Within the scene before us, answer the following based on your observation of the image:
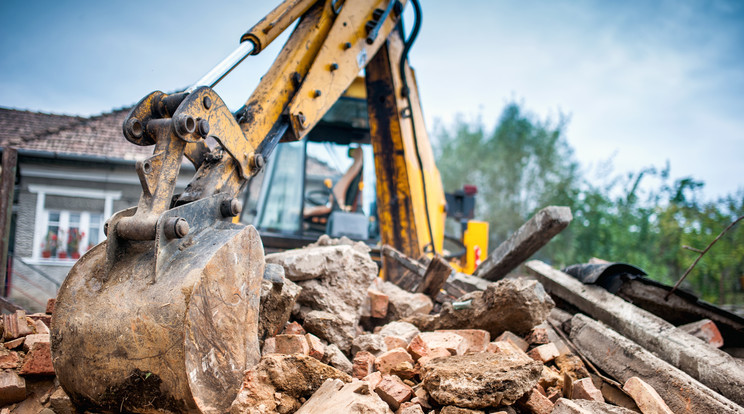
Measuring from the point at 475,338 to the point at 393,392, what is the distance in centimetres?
87

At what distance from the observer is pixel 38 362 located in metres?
2.12

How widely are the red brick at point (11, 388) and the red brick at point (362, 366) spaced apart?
4.71ft

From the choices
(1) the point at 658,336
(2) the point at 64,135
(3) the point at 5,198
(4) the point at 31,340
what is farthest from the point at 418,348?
(2) the point at 64,135

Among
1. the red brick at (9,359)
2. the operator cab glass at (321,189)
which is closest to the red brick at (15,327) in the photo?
the red brick at (9,359)

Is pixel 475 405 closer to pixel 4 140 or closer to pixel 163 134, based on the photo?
pixel 163 134

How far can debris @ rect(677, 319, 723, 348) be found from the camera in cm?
298

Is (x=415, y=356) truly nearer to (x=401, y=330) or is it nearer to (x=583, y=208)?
(x=401, y=330)

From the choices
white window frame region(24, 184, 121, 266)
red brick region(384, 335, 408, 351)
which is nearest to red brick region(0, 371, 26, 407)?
red brick region(384, 335, 408, 351)

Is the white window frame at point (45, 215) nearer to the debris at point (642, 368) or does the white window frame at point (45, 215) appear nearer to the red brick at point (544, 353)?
the red brick at point (544, 353)

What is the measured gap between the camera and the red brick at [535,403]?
196 cm

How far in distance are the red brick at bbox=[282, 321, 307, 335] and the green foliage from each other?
191cm

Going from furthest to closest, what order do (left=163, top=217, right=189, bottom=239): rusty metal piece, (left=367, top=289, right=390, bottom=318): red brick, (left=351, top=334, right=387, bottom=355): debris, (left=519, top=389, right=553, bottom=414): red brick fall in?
(left=367, top=289, right=390, bottom=318): red brick
(left=351, top=334, right=387, bottom=355): debris
(left=519, top=389, right=553, bottom=414): red brick
(left=163, top=217, right=189, bottom=239): rusty metal piece

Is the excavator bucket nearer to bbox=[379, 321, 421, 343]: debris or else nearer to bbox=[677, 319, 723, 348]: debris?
bbox=[379, 321, 421, 343]: debris

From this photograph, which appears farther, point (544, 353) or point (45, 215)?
point (45, 215)
